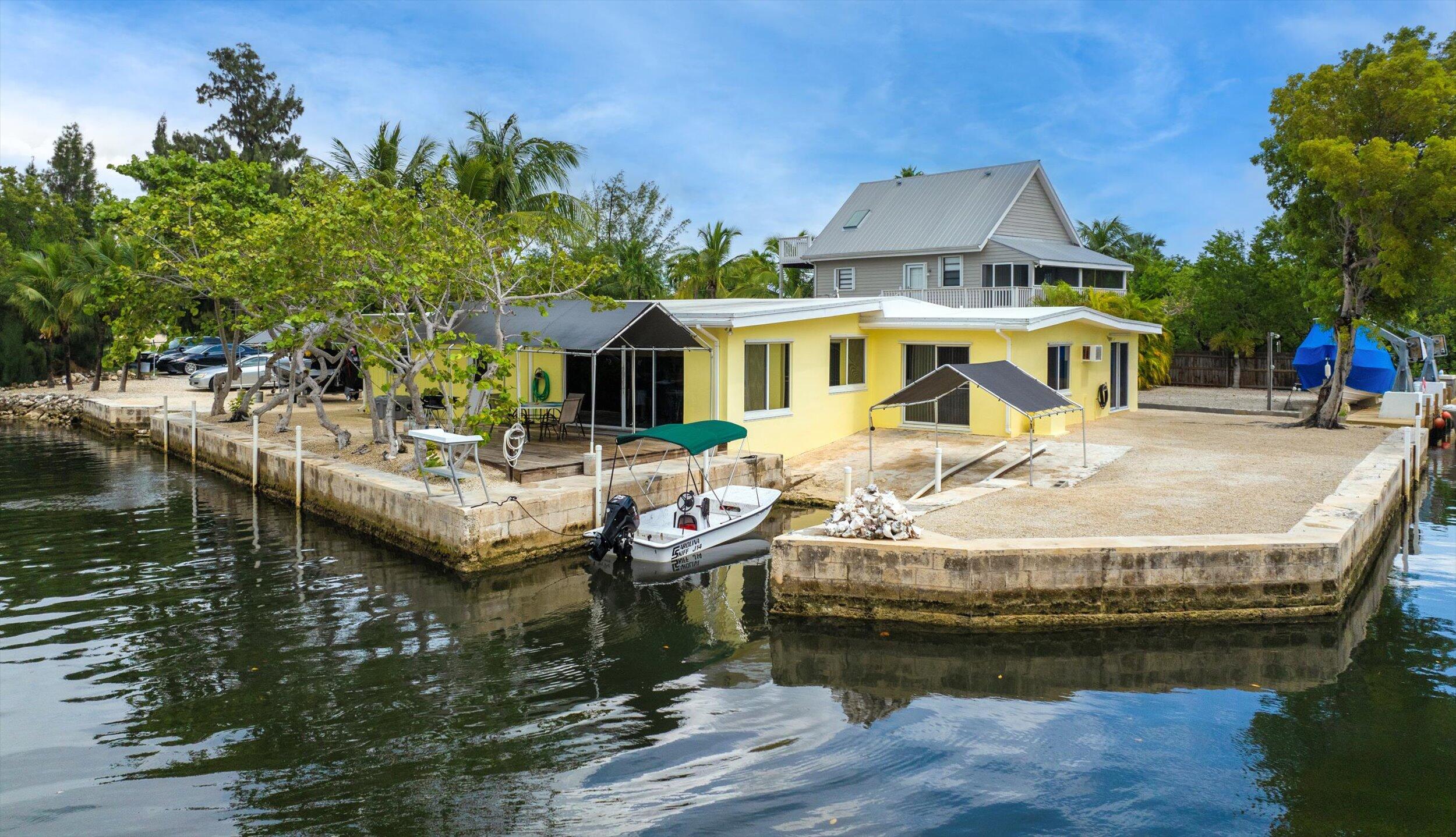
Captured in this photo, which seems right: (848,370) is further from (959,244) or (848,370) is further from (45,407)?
(45,407)

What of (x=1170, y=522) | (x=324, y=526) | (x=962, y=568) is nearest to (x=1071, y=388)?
(x=1170, y=522)

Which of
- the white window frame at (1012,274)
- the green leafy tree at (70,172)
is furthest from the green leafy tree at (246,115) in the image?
the white window frame at (1012,274)

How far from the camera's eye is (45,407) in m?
35.1

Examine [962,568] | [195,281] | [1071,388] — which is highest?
[195,281]

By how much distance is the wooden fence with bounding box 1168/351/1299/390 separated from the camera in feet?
123

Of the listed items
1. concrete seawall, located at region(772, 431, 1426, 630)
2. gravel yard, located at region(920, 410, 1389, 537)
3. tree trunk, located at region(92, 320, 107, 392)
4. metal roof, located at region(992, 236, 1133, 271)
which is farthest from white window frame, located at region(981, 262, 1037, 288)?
tree trunk, located at region(92, 320, 107, 392)

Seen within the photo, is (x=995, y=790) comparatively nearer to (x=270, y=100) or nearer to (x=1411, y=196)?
(x=1411, y=196)

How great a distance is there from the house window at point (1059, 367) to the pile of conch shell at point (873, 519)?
483 inches

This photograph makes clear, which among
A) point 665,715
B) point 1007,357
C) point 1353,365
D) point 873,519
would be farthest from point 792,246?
point 665,715

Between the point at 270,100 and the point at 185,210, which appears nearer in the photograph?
the point at 185,210

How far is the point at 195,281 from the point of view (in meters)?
25.3

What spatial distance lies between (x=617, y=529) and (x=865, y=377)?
10.5 m

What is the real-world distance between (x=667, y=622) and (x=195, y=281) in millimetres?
18534

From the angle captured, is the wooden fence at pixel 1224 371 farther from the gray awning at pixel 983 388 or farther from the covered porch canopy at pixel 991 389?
the gray awning at pixel 983 388
